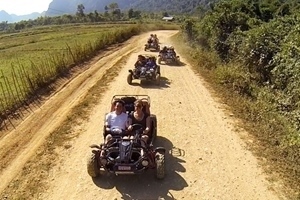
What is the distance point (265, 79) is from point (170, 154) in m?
8.68

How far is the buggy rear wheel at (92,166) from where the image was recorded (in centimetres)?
906

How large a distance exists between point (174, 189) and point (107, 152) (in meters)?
1.86

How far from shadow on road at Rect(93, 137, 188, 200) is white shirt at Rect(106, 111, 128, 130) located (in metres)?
1.43

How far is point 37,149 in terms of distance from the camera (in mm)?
11406

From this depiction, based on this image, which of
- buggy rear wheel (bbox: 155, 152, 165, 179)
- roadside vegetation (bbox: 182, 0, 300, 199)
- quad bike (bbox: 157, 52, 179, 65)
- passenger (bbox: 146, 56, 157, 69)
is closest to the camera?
buggy rear wheel (bbox: 155, 152, 165, 179)

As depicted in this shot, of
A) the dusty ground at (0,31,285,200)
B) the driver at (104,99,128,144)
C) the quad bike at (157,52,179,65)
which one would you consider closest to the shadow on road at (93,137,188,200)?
the dusty ground at (0,31,285,200)

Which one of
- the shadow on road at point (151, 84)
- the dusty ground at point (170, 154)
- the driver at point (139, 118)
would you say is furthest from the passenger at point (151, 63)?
the driver at point (139, 118)

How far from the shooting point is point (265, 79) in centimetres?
1752

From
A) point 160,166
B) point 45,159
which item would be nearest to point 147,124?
point 160,166

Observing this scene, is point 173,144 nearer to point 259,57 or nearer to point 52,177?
point 52,177

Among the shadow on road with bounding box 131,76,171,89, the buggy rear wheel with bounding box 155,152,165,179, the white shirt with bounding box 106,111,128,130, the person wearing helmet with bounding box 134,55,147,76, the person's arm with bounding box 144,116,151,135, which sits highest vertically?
the white shirt with bounding box 106,111,128,130

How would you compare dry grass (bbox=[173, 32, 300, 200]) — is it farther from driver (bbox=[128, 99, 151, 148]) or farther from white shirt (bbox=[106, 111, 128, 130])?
white shirt (bbox=[106, 111, 128, 130])

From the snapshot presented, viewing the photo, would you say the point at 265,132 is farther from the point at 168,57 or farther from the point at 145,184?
the point at 168,57

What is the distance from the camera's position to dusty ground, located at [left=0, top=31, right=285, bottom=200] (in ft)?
29.0
